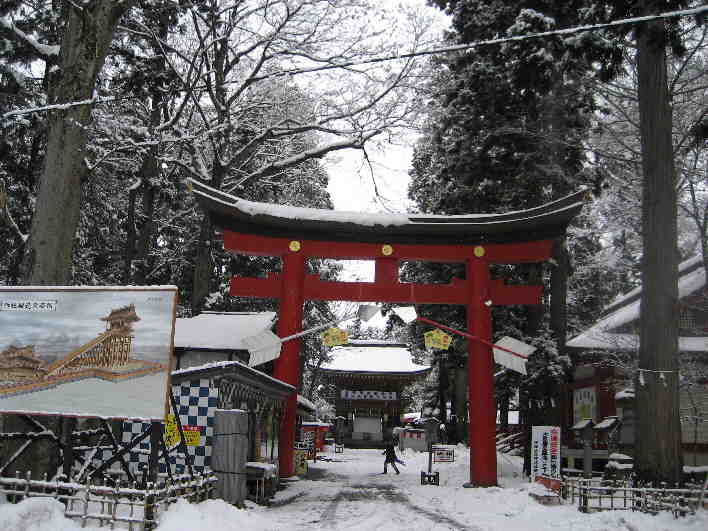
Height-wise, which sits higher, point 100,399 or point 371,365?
point 371,365

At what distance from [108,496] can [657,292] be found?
32.2 feet

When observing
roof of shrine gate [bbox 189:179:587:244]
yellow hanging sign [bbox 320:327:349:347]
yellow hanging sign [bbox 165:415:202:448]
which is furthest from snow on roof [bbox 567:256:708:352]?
yellow hanging sign [bbox 165:415:202:448]

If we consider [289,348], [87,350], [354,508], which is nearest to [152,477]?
[87,350]

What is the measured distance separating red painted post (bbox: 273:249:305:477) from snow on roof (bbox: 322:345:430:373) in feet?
74.9

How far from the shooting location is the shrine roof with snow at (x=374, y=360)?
3788 cm

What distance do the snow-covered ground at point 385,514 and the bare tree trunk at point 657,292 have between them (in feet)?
6.05

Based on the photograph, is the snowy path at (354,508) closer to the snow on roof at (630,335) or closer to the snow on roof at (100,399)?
the snow on roof at (100,399)

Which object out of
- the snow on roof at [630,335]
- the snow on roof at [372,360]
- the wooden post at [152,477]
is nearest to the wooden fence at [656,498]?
the wooden post at [152,477]

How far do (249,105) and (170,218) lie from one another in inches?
441

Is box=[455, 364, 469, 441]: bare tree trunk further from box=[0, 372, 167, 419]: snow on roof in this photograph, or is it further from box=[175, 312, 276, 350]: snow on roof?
box=[0, 372, 167, 419]: snow on roof

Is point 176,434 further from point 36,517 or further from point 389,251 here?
point 389,251

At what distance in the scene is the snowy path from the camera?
967 centimetres

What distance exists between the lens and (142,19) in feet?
56.9

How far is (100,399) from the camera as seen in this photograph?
732cm
